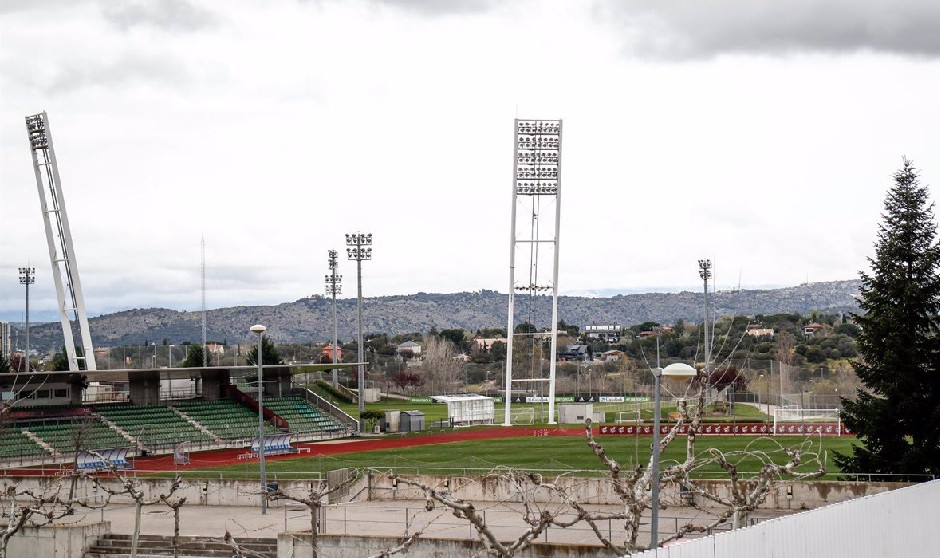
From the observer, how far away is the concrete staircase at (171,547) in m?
30.9

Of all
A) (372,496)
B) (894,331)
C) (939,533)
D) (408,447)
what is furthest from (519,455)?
(939,533)

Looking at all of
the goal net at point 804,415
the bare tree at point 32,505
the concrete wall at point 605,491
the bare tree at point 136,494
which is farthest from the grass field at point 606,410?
the bare tree at point 136,494

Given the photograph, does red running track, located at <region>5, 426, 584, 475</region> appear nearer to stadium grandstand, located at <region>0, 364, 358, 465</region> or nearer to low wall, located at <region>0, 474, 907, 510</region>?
stadium grandstand, located at <region>0, 364, 358, 465</region>

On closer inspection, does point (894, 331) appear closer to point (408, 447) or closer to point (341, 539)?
point (341, 539)

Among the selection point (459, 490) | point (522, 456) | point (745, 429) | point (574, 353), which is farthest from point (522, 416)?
point (574, 353)

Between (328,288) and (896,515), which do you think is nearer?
(896,515)

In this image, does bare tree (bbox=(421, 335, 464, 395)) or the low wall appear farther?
bare tree (bbox=(421, 335, 464, 395))

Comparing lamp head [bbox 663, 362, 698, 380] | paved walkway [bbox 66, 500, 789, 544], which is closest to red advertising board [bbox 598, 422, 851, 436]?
paved walkway [bbox 66, 500, 789, 544]

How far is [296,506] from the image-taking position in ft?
121

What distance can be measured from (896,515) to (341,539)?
13582 millimetres

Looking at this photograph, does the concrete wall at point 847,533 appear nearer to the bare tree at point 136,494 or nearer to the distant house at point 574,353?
the bare tree at point 136,494

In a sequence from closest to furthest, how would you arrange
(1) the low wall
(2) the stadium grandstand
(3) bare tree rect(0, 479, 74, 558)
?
(3) bare tree rect(0, 479, 74, 558), (1) the low wall, (2) the stadium grandstand

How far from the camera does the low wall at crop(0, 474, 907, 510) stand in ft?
110

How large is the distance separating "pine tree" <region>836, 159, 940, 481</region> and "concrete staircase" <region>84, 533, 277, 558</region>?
17530 millimetres
